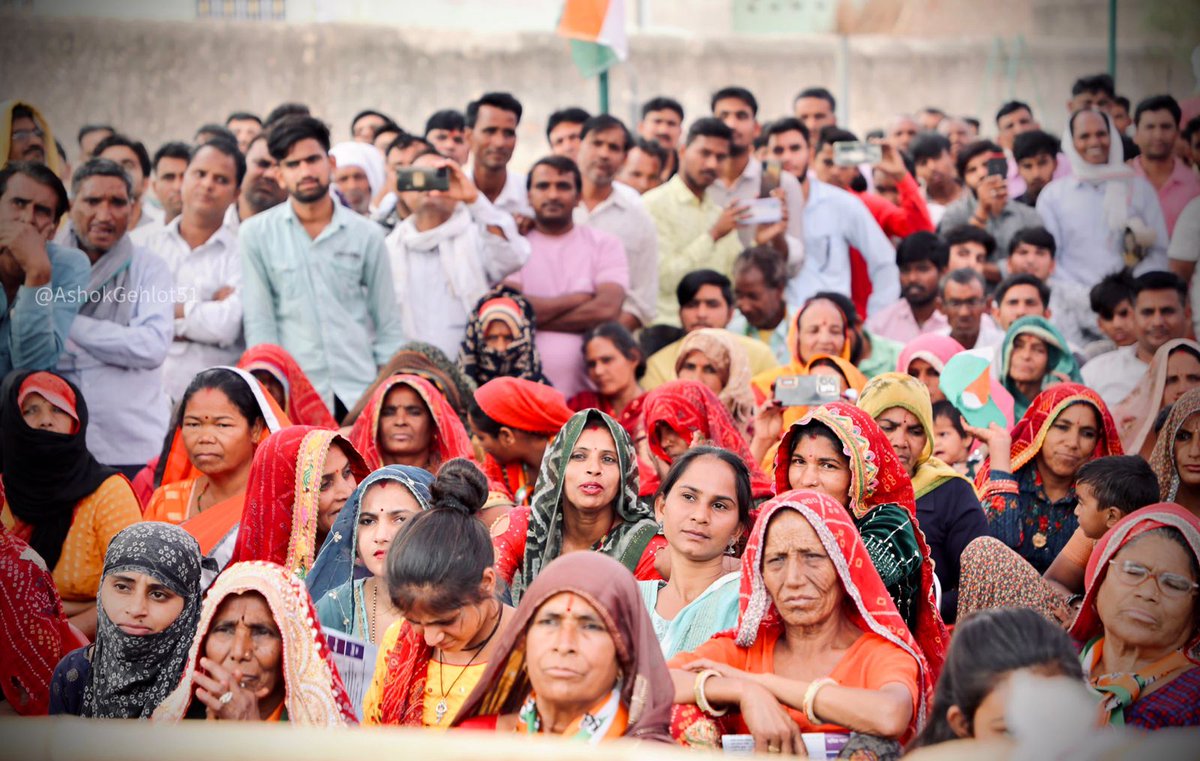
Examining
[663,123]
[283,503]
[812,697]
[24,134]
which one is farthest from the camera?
[663,123]

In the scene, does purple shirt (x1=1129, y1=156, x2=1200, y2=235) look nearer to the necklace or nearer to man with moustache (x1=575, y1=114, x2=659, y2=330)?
man with moustache (x1=575, y1=114, x2=659, y2=330)

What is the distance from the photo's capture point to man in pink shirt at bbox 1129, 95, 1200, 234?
861cm

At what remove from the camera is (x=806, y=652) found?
142 inches

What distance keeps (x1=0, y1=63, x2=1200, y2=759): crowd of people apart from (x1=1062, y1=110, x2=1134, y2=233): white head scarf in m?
0.02

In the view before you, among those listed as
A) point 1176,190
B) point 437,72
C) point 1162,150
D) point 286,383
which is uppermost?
point 437,72

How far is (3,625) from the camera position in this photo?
4410mm

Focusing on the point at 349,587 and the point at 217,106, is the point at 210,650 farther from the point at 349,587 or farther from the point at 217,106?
the point at 217,106

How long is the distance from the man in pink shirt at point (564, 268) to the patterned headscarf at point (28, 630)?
306 centimetres

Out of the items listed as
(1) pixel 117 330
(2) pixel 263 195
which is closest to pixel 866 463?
(1) pixel 117 330

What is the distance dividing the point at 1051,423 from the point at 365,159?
16.9ft

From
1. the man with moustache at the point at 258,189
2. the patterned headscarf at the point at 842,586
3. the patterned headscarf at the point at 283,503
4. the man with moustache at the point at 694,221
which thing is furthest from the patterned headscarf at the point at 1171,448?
the man with moustache at the point at 258,189

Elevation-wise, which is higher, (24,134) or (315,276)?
(24,134)

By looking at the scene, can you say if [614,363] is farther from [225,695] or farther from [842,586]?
[225,695]

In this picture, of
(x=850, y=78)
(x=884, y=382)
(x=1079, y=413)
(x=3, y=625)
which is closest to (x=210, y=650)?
(x=3, y=625)
